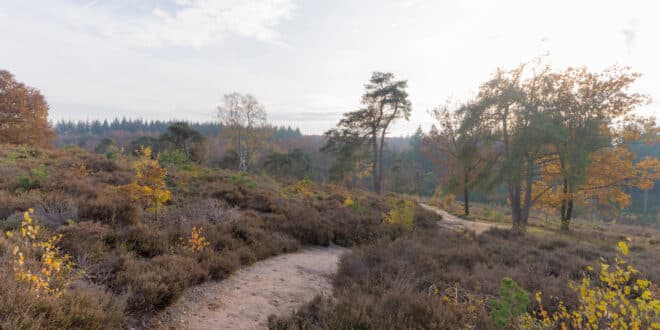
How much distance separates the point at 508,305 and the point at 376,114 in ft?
73.6

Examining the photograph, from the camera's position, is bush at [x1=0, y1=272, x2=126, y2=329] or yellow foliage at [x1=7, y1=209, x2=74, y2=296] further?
yellow foliage at [x1=7, y1=209, x2=74, y2=296]

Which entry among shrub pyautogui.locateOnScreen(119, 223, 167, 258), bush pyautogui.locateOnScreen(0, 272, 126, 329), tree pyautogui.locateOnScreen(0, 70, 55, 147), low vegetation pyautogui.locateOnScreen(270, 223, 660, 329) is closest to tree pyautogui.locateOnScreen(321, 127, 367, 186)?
low vegetation pyautogui.locateOnScreen(270, 223, 660, 329)

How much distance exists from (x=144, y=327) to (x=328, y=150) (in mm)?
22968

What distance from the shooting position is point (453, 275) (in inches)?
221

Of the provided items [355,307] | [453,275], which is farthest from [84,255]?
[453,275]

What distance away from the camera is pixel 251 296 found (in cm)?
504

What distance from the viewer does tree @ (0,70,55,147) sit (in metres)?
21.2

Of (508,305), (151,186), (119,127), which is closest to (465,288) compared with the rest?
(508,305)

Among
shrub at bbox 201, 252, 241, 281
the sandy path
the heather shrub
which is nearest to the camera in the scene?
the sandy path

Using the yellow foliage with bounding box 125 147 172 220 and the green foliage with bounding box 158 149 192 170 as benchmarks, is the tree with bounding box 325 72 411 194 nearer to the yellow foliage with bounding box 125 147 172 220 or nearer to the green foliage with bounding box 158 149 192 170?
the green foliage with bounding box 158 149 192 170

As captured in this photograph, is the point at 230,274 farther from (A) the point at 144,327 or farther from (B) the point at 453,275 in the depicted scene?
(B) the point at 453,275

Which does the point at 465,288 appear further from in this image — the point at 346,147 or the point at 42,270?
the point at 346,147

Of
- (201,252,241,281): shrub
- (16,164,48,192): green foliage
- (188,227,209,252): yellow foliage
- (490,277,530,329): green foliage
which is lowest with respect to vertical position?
(201,252,241,281): shrub

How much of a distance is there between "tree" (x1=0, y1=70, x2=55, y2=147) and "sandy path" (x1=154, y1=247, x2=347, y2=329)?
27.0 m
